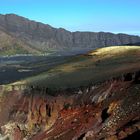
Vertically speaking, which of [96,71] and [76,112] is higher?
[96,71]

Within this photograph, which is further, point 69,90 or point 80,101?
point 69,90

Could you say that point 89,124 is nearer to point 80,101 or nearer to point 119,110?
point 119,110

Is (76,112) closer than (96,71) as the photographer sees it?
Yes

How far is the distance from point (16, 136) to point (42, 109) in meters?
4.31

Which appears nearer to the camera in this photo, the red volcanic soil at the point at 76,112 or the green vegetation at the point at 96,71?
the red volcanic soil at the point at 76,112

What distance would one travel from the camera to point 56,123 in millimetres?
52469

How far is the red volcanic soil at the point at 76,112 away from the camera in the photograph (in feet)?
141

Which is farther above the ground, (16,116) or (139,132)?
(139,132)

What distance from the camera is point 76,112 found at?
2031 inches

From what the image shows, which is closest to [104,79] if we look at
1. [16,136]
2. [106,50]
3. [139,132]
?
[16,136]

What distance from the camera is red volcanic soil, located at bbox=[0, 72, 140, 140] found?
→ 42.9 meters

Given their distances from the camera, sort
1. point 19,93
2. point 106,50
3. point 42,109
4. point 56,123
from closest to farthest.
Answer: point 56,123 → point 42,109 → point 19,93 → point 106,50

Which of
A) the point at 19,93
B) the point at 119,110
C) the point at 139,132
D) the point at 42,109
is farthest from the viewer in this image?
the point at 19,93

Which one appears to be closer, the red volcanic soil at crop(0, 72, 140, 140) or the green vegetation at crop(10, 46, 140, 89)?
the red volcanic soil at crop(0, 72, 140, 140)
